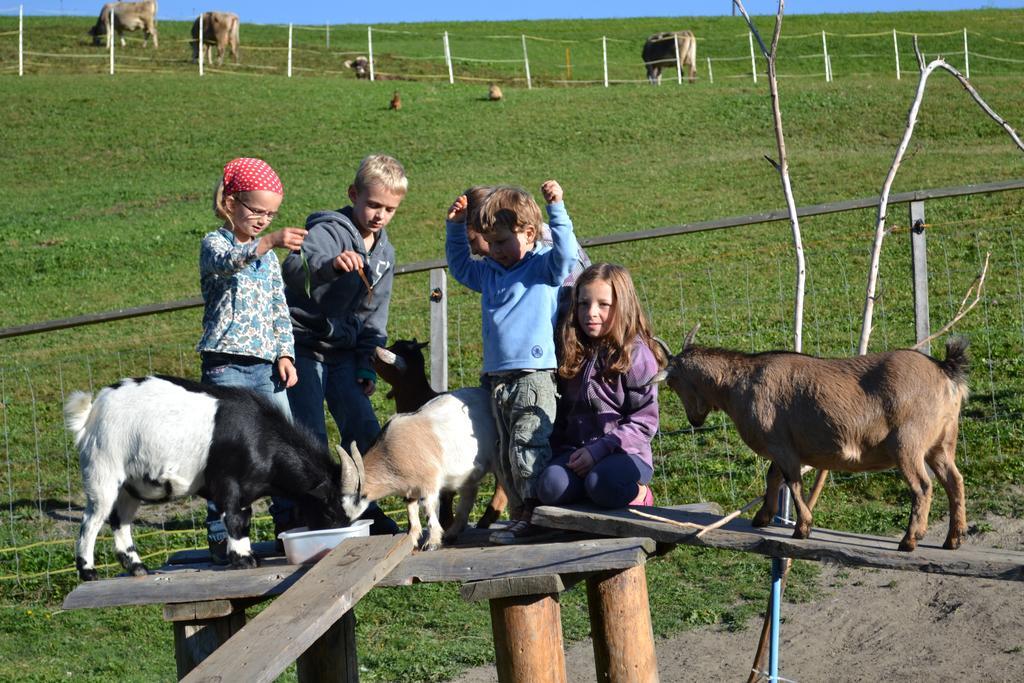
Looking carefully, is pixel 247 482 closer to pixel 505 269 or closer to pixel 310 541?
pixel 310 541

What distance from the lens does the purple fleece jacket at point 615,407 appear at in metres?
5.04

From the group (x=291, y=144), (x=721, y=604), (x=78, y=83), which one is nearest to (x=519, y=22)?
(x=78, y=83)

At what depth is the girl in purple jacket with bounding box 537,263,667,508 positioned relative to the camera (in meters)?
4.94

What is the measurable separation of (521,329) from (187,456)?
1420 millimetres

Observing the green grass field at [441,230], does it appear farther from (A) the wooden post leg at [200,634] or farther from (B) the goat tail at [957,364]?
(B) the goat tail at [957,364]

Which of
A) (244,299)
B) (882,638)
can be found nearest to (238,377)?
(244,299)

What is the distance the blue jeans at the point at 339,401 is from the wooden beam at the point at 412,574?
107 centimetres

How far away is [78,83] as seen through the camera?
107 feet

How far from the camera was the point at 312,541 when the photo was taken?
4883 millimetres

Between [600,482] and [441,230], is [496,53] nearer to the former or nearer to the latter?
[441,230]

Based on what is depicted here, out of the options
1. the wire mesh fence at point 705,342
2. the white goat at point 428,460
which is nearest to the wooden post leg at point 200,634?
the white goat at point 428,460

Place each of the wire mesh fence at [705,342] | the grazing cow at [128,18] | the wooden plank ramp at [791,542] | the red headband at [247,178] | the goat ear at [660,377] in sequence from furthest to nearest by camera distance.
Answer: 1. the grazing cow at [128,18]
2. the wire mesh fence at [705,342]
3. the red headband at [247,178]
4. the goat ear at [660,377]
5. the wooden plank ramp at [791,542]

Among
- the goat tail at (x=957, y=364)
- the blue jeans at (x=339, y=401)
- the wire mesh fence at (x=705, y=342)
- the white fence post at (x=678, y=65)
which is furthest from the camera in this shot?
the white fence post at (x=678, y=65)

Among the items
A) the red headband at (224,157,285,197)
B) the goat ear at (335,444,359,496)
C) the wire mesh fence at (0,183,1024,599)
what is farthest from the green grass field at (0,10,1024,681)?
the red headband at (224,157,285,197)
